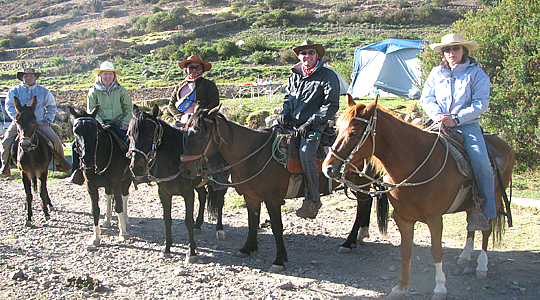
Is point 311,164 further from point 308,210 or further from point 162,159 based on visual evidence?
point 162,159

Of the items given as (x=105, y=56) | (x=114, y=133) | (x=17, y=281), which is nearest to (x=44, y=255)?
(x=17, y=281)

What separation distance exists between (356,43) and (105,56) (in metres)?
28.7

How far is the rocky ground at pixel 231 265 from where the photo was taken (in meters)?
4.79

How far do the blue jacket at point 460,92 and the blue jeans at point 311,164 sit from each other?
4.96 feet

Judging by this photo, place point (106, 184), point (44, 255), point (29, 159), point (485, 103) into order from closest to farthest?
point (485, 103) < point (44, 255) < point (106, 184) < point (29, 159)

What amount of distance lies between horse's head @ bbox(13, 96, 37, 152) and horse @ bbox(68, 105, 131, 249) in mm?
1481

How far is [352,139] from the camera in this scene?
394cm

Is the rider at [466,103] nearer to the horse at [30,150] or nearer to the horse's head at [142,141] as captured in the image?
the horse's head at [142,141]

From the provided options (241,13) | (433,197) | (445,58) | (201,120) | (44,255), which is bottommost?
(44,255)

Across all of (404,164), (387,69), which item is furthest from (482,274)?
(387,69)

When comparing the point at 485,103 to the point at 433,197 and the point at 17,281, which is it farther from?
the point at 17,281

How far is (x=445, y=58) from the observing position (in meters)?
4.99

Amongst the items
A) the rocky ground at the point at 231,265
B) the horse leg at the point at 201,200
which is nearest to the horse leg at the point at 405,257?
the rocky ground at the point at 231,265

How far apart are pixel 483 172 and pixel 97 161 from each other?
550cm
